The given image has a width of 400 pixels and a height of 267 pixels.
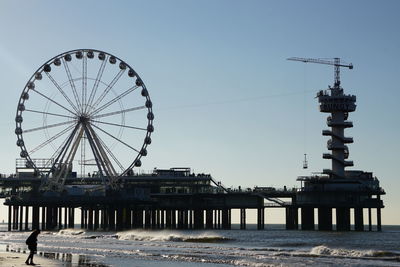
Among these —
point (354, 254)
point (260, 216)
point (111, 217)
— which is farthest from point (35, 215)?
point (354, 254)

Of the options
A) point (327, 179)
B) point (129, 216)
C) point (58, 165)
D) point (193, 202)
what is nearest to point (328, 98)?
point (327, 179)

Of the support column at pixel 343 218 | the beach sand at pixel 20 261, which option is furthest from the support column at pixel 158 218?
the beach sand at pixel 20 261

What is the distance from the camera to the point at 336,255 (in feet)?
174

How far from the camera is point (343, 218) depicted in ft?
398

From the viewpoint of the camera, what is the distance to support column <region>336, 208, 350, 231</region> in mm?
121250

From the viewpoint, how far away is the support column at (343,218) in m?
121

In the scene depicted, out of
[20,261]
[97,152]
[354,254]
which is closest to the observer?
[20,261]

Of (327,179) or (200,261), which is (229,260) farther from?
(327,179)

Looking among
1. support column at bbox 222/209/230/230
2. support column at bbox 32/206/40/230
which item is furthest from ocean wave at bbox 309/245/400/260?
support column at bbox 222/209/230/230

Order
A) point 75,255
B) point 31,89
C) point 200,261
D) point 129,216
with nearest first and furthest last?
point 200,261
point 75,255
point 31,89
point 129,216

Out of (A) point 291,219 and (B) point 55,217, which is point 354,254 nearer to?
(A) point 291,219

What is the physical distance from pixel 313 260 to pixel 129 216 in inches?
2763

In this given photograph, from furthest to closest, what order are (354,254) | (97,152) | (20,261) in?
1. (97,152)
2. (354,254)
3. (20,261)

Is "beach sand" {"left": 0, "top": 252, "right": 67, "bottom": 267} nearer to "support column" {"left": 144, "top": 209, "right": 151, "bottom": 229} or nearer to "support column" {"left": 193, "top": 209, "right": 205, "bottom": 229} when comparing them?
"support column" {"left": 144, "top": 209, "right": 151, "bottom": 229}
